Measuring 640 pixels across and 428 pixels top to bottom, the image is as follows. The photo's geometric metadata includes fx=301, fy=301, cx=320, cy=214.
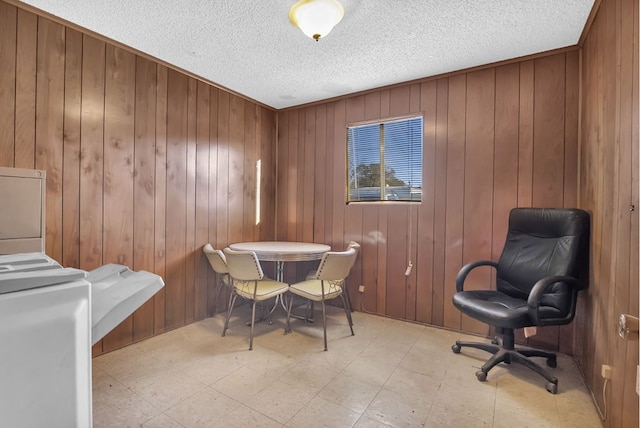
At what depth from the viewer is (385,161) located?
3.20m

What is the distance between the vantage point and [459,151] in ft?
9.04

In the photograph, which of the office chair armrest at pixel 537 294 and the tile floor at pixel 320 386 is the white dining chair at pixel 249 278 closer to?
the tile floor at pixel 320 386

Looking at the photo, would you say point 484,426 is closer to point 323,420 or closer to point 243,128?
point 323,420

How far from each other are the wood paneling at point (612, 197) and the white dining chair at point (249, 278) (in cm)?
214

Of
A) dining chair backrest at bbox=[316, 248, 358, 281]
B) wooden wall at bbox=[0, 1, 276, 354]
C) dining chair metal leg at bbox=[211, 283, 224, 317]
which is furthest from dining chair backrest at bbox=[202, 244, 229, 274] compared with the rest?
dining chair backrest at bbox=[316, 248, 358, 281]

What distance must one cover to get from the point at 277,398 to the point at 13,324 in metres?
1.41

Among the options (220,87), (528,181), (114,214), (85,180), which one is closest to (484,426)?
(528,181)

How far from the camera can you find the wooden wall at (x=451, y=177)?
240 cm

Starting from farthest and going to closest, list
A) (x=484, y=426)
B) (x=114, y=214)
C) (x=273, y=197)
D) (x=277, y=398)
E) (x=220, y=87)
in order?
(x=273, y=197), (x=220, y=87), (x=114, y=214), (x=277, y=398), (x=484, y=426)

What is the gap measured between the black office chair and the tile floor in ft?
0.47

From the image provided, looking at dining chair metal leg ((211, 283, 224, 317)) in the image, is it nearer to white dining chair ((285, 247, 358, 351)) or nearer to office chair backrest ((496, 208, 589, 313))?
white dining chair ((285, 247, 358, 351))

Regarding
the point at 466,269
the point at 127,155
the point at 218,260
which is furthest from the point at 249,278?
the point at 466,269

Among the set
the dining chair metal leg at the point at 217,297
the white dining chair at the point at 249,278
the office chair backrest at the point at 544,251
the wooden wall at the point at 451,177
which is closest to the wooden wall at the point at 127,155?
the dining chair metal leg at the point at 217,297

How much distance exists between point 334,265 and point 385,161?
1.34m
